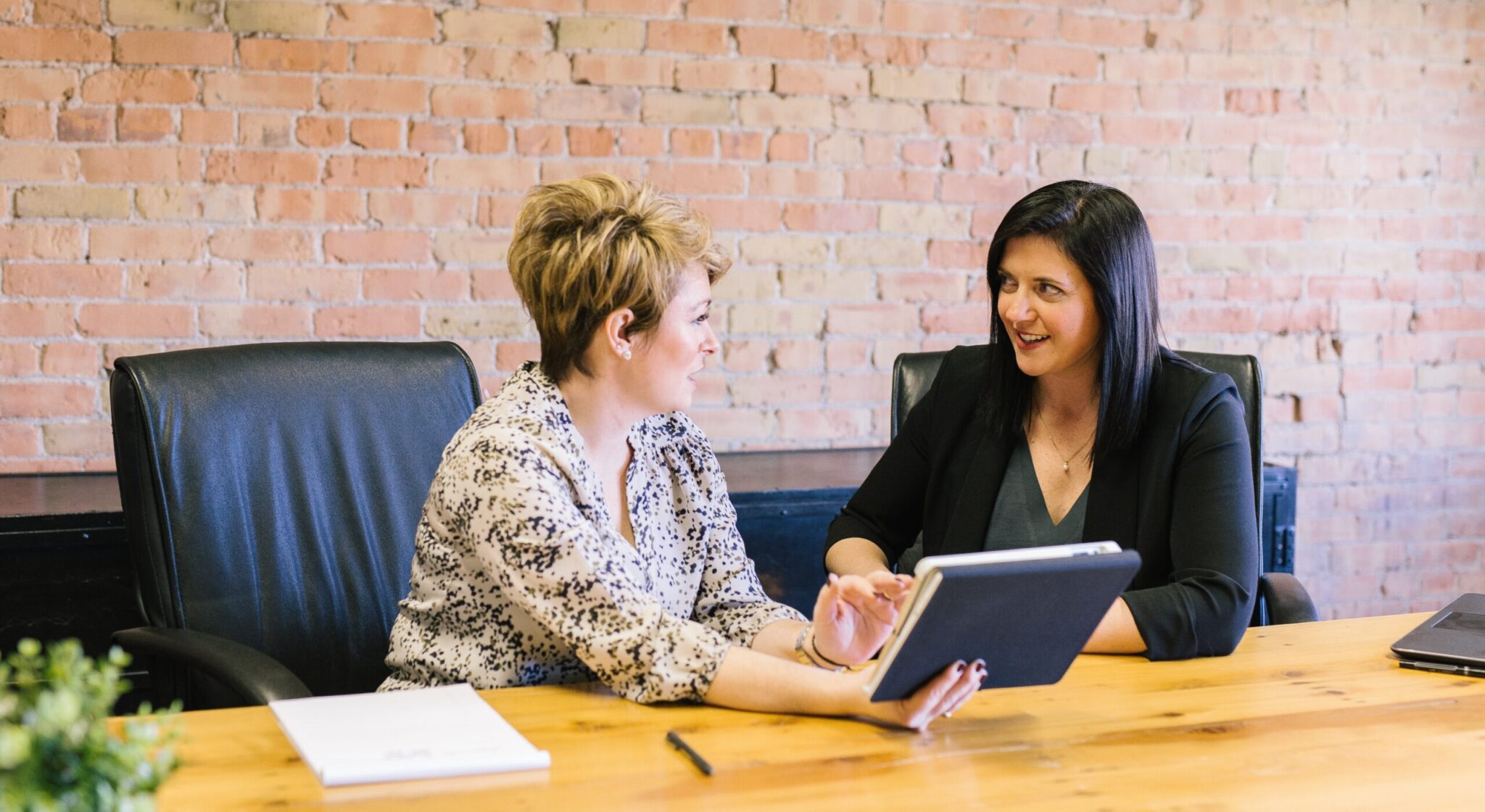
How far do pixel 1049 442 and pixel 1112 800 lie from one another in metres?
0.91

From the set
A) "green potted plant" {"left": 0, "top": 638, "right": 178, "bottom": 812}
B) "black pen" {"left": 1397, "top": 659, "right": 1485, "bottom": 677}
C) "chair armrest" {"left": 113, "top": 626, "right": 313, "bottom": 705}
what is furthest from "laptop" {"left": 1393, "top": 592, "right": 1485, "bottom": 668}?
"green potted plant" {"left": 0, "top": 638, "right": 178, "bottom": 812}

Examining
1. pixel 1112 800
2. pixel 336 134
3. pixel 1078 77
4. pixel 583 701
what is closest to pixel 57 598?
pixel 336 134

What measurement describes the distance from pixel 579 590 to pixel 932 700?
371 mm

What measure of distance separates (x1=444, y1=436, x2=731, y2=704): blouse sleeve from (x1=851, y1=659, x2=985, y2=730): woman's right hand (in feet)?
0.55

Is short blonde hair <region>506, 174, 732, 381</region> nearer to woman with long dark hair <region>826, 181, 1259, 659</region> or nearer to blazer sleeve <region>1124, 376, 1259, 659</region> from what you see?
woman with long dark hair <region>826, 181, 1259, 659</region>

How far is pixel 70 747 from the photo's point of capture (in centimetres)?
60

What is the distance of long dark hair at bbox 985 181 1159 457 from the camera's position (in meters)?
1.85

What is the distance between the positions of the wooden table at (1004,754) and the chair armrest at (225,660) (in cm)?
14

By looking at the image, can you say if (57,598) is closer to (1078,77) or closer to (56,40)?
(56,40)

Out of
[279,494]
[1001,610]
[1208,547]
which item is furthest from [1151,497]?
[279,494]

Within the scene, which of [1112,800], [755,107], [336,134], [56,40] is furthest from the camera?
[755,107]

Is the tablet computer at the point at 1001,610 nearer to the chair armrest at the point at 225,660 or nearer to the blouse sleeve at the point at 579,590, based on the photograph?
the blouse sleeve at the point at 579,590

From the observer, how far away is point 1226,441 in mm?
1784

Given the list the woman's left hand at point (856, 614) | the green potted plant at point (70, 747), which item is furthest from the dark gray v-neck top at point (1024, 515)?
the green potted plant at point (70, 747)
